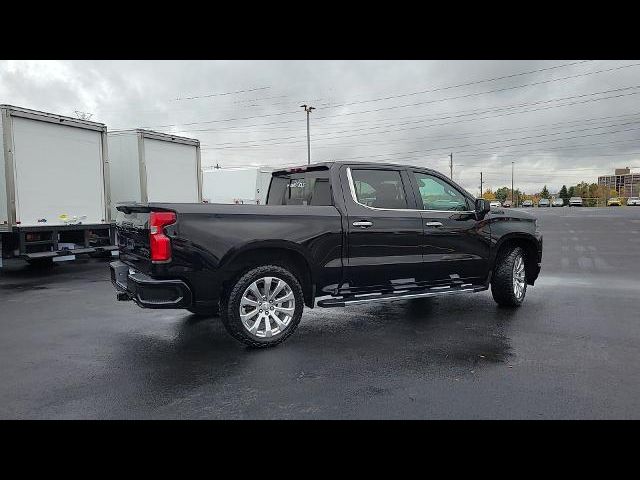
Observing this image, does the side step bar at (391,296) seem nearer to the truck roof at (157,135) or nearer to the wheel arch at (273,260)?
the wheel arch at (273,260)

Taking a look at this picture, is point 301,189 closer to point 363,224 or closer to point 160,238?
point 363,224

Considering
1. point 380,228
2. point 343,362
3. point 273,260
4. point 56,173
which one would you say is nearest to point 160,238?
point 273,260

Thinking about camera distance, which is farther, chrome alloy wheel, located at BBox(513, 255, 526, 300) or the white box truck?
the white box truck

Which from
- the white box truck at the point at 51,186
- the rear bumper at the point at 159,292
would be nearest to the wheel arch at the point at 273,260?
the rear bumper at the point at 159,292

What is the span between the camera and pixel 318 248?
224 inches

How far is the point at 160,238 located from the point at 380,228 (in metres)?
2.51

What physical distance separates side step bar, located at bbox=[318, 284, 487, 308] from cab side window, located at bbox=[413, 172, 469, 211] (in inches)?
41.5

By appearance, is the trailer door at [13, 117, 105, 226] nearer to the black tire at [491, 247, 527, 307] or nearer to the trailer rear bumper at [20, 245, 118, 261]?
the trailer rear bumper at [20, 245, 118, 261]

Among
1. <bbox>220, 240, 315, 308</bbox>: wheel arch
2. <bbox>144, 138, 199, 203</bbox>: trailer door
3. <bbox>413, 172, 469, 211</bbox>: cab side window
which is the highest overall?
<bbox>144, 138, 199, 203</bbox>: trailer door

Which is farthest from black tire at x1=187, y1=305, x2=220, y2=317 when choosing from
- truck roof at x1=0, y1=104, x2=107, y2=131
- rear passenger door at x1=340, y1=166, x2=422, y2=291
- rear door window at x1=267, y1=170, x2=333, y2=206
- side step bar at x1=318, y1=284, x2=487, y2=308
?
truck roof at x1=0, y1=104, x2=107, y2=131

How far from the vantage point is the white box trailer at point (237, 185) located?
2362 centimetres

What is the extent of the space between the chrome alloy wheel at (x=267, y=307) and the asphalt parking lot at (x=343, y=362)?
10.0 inches

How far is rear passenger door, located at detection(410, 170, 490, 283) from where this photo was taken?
6488 mm

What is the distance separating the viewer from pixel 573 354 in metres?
5.05
